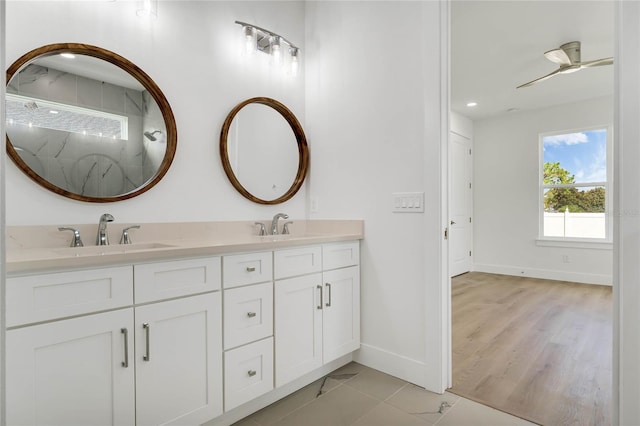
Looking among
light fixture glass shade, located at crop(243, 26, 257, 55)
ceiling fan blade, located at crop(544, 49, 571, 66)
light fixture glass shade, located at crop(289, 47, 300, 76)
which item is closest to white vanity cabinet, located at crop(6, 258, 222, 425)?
light fixture glass shade, located at crop(243, 26, 257, 55)

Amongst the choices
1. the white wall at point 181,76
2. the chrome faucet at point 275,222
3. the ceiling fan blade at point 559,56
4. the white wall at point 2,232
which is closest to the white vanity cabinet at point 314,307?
the chrome faucet at point 275,222

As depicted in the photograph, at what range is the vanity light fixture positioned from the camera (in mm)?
2279

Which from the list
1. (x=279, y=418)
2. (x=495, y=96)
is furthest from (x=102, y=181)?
(x=495, y=96)

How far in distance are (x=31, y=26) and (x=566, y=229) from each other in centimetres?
619

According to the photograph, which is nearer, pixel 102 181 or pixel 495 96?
pixel 102 181

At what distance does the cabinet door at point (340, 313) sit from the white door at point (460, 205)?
3.40 meters

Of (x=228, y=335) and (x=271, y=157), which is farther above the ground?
(x=271, y=157)

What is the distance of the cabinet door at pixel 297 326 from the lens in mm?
1785

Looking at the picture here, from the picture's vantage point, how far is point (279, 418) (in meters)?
1.69

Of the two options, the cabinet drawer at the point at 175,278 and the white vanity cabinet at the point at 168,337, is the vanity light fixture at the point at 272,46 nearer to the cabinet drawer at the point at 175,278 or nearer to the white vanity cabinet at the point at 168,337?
the white vanity cabinet at the point at 168,337

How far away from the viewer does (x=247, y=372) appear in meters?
1.63

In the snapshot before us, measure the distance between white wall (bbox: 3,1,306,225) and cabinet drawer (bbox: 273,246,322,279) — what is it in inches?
23.7

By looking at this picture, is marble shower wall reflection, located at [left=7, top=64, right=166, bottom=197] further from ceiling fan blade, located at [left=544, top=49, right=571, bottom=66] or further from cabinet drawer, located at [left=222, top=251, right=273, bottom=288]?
ceiling fan blade, located at [left=544, top=49, right=571, bottom=66]

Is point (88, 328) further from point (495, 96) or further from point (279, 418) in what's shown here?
point (495, 96)
